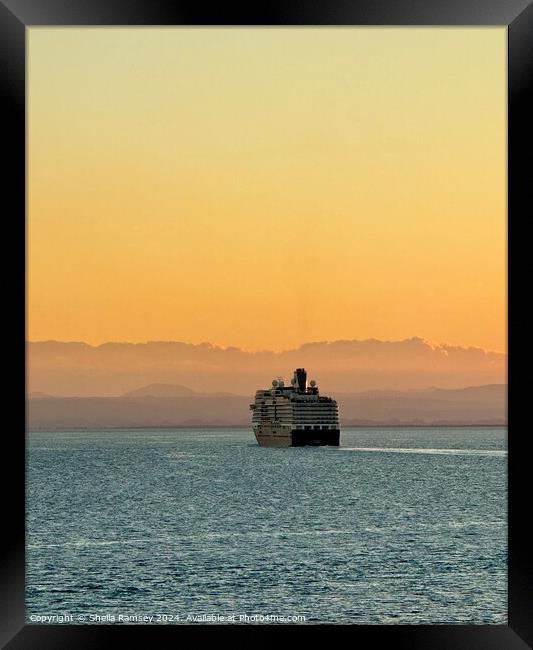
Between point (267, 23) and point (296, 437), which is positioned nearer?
point (267, 23)

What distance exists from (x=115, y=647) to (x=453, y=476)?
43.0 metres

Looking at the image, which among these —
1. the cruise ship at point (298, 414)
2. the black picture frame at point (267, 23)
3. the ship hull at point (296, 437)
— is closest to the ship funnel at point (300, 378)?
the cruise ship at point (298, 414)

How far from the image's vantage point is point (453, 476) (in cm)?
4438

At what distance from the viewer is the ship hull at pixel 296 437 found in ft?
167

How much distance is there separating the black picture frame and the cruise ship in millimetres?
47483

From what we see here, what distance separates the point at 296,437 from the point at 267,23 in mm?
48646

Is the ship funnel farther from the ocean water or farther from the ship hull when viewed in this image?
the ocean water

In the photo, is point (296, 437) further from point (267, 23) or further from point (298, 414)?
point (267, 23)

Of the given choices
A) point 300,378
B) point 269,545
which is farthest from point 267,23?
point 300,378

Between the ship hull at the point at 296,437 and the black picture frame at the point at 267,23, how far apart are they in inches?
1904

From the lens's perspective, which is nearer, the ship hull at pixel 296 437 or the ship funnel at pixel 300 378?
the ship hull at pixel 296 437

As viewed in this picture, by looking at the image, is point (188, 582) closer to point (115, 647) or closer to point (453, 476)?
point (115, 647)

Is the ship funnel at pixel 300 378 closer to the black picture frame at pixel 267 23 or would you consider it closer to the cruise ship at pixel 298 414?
the cruise ship at pixel 298 414

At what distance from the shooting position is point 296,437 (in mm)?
50969
